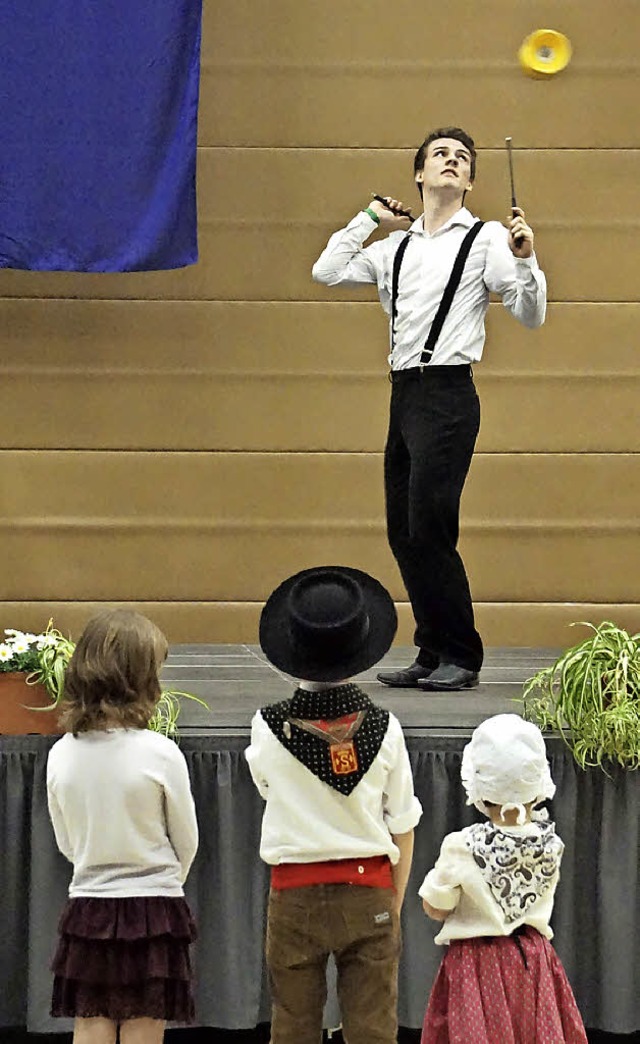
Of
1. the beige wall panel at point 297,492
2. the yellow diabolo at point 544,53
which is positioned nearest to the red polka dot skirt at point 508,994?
the beige wall panel at point 297,492

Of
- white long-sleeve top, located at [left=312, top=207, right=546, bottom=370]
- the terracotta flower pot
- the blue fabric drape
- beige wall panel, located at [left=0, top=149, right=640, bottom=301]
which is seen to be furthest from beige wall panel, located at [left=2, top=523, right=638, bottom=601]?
the terracotta flower pot

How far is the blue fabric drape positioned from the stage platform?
1.17 m

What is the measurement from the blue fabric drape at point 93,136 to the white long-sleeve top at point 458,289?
1.00 meters

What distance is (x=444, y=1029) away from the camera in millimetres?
1965

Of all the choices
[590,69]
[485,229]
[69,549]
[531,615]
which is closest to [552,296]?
[590,69]

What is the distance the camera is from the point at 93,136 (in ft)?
12.8

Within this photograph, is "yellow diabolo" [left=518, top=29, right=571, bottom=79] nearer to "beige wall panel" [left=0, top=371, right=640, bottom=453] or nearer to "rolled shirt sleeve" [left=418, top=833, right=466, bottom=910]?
"beige wall panel" [left=0, top=371, right=640, bottom=453]

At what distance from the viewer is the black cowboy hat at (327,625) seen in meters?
1.95

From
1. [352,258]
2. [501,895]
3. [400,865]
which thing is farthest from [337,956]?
[352,258]

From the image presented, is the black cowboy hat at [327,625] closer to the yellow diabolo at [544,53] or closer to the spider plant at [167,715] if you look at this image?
the spider plant at [167,715]

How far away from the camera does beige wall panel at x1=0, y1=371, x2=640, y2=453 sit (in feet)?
14.6

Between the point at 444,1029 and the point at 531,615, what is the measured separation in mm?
2648

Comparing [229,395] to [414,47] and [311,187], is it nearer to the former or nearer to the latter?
[311,187]

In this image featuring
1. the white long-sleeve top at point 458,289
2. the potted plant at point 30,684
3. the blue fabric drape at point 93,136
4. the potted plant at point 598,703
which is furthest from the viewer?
the blue fabric drape at point 93,136
